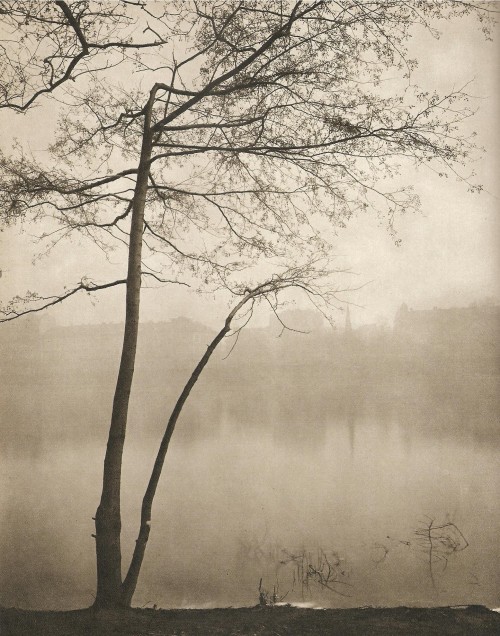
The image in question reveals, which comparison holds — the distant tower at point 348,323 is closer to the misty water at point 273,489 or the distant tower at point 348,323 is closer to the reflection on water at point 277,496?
the misty water at point 273,489

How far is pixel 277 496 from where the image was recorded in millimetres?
7867

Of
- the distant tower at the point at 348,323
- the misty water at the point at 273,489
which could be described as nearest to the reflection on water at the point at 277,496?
the misty water at the point at 273,489

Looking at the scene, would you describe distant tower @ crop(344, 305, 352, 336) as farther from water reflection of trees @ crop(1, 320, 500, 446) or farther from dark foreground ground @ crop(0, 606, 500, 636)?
dark foreground ground @ crop(0, 606, 500, 636)

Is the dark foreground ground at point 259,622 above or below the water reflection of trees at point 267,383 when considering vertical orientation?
below

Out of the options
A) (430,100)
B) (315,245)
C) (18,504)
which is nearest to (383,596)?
(315,245)

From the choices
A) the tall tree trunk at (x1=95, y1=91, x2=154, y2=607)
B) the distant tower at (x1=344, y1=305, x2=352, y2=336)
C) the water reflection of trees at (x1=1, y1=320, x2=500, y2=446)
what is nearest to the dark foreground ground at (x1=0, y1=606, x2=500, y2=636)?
the tall tree trunk at (x1=95, y1=91, x2=154, y2=607)

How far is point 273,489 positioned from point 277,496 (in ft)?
0.82

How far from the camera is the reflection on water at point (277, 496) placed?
621 cm

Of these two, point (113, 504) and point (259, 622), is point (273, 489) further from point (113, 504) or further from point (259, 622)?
point (259, 622)

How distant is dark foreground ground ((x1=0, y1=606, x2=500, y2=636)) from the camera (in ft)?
8.88

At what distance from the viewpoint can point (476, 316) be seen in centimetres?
628

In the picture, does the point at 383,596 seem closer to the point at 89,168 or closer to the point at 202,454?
the point at 202,454

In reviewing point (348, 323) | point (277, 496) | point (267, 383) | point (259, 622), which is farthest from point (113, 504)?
point (267, 383)

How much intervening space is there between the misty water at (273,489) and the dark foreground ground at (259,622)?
296 centimetres
